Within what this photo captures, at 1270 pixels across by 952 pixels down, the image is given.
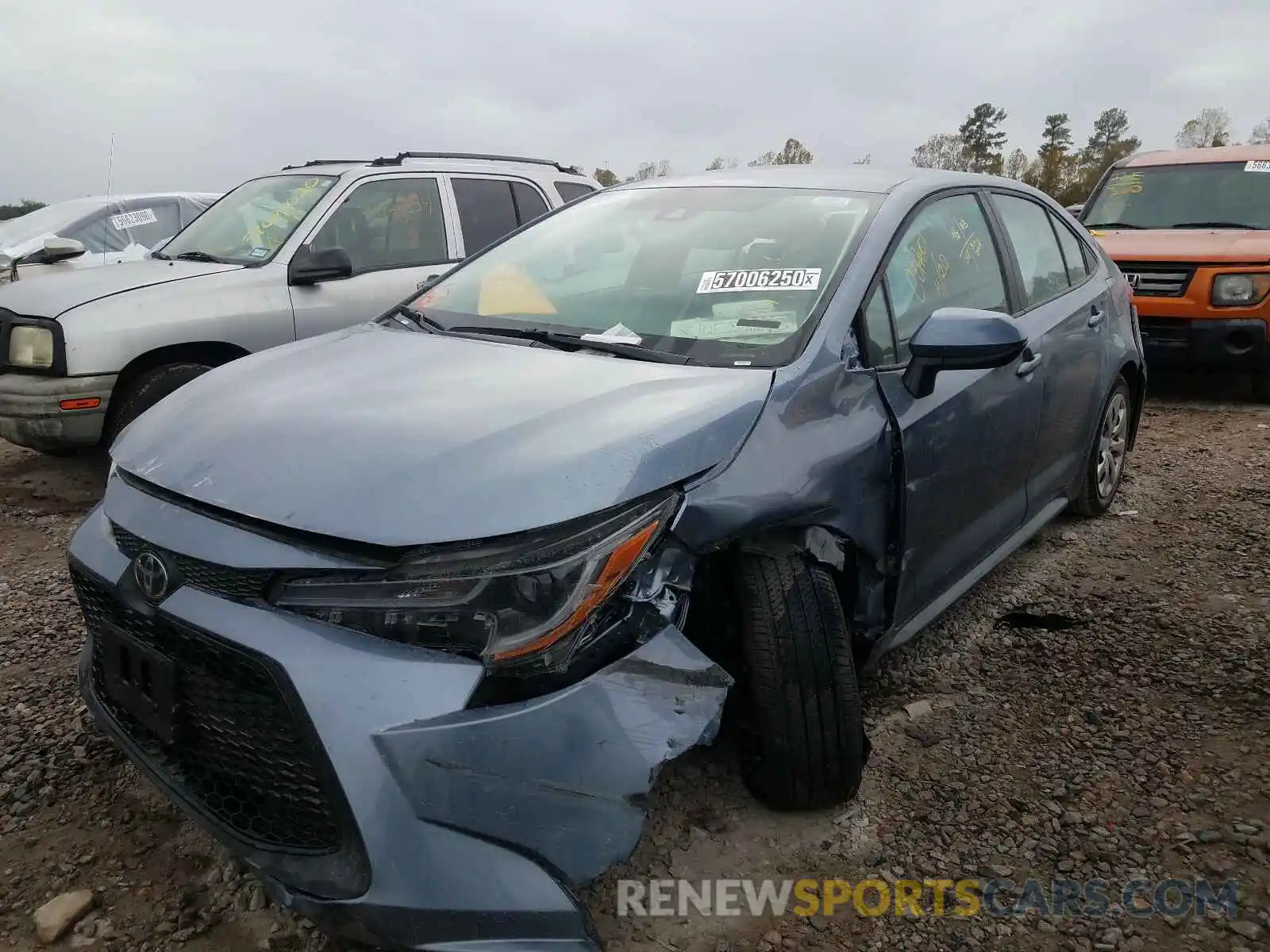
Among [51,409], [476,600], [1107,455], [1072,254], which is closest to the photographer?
[476,600]

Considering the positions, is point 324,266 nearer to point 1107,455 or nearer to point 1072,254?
point 1072,254

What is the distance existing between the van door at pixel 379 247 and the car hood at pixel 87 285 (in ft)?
1.51

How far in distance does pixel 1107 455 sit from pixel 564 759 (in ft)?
11.9

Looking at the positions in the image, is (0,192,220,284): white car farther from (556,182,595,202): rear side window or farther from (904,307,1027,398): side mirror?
(904,307,1027,398): side mirror

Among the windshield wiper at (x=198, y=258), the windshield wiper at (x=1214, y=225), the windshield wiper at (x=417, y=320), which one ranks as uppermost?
the windshield wiper at (x=1214, y=225)

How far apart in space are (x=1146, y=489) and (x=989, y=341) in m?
3.15

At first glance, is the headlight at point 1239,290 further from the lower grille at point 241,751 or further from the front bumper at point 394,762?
the lower grille at point 241,751

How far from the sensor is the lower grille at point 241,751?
161 centimetres

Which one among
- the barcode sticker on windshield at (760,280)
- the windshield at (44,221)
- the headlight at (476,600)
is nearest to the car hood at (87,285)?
the barcode sticker on windshield at (760,280)

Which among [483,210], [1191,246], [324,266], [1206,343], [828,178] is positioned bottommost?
[1206,343]

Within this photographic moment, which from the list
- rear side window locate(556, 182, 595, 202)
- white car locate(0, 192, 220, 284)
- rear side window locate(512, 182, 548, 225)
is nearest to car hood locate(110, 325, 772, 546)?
rear side window locate(512, 182, 548, 225)

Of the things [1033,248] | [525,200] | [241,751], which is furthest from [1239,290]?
[241,751]

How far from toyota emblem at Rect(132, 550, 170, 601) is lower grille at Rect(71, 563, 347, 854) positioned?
1.9 inches

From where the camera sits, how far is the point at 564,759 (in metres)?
1.62
